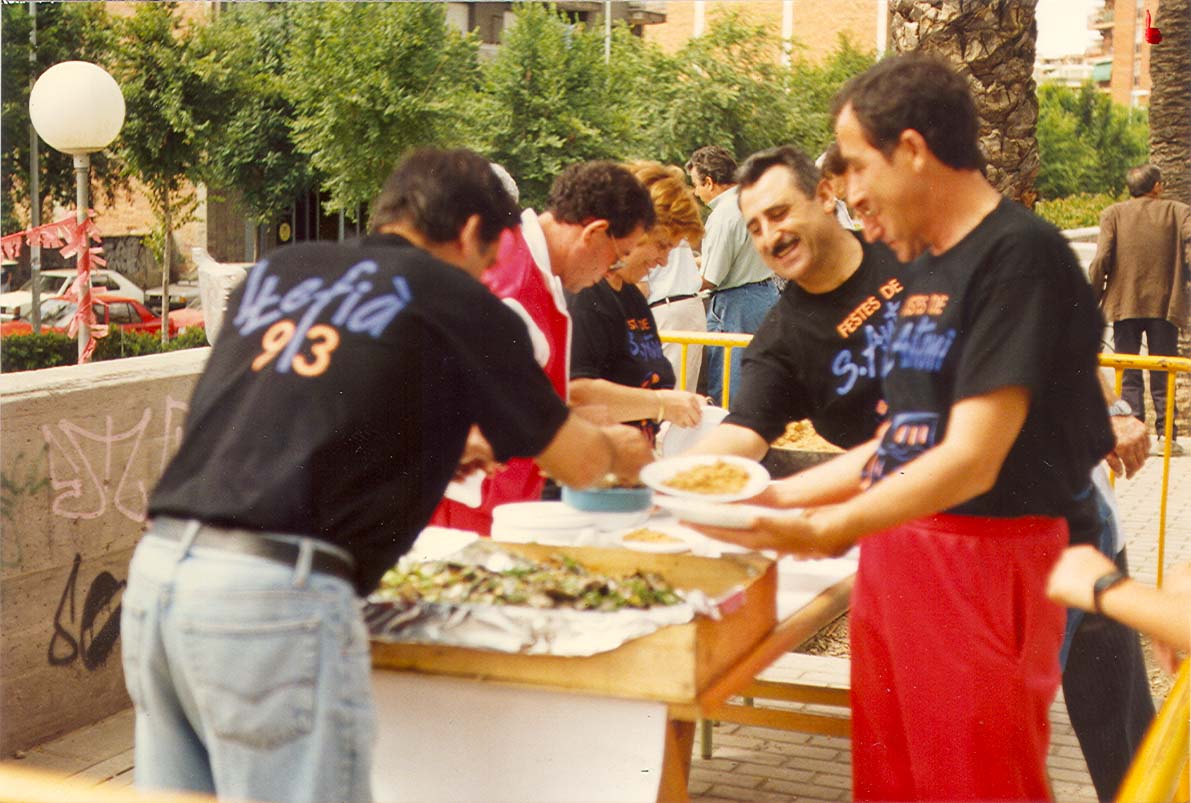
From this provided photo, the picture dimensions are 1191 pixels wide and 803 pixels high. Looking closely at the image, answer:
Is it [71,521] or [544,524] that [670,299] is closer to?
[71,521]

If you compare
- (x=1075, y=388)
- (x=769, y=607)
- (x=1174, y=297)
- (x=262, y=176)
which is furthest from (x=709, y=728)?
(x=262, y=176)

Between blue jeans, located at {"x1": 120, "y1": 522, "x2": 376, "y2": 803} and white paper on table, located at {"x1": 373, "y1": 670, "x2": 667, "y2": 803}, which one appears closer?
blue jeans, located at {"x1": 120, "y1": 522, "x2": 376, "y2": 803}

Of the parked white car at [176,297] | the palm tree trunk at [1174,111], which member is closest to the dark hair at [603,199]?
the palm tree trunk at [1174,111]

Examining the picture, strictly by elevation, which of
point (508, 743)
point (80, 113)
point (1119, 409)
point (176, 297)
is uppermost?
point (80, 113)

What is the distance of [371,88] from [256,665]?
953 inches

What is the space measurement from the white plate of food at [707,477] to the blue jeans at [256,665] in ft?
2.75

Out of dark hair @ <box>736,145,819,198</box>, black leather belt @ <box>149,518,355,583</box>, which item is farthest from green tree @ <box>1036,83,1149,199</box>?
black leather belt @ <box>149,518,355,583</box>

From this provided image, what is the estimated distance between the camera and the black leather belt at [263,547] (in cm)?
201

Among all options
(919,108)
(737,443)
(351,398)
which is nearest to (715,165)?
(737,443)

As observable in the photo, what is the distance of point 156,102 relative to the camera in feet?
79.6

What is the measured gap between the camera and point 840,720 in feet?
11.0

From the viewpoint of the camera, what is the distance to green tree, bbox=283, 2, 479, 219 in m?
25.0

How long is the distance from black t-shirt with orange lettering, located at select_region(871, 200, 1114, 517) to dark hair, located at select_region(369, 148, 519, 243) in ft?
2.38

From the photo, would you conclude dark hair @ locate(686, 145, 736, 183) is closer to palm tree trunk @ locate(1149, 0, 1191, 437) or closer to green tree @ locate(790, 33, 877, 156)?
palm tree trunk @ locate(1149, 0, 1191, 437)
